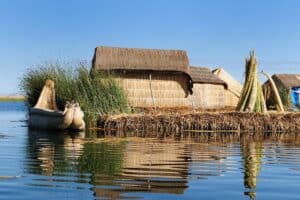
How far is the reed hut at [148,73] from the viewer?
1057 inches

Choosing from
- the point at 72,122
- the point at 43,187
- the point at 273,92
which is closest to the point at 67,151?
the point at 43,187

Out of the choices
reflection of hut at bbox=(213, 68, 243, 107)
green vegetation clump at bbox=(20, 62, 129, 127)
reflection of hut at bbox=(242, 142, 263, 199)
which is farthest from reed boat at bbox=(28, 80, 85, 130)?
reflection of hut at bbox=(213, 68, 243, 107)

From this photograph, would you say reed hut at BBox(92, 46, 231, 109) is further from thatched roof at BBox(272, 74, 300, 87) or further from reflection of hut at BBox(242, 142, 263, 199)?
thatched roof at BBox(272, 74, 300, 87)

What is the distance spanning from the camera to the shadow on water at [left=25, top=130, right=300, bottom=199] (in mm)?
7480

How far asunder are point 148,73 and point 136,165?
17.5 meters

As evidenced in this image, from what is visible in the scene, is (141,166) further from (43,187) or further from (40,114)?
(40,114)

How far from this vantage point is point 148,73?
27.2 metres

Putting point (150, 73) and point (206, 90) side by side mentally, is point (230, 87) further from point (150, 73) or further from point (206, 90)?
point (150, 73)

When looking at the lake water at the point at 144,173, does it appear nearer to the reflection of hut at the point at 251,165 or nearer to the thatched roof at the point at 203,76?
the reflection of hut at the point at 251,165

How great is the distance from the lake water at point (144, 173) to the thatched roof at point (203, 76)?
17.3m

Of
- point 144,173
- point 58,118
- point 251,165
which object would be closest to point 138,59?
point 58,118

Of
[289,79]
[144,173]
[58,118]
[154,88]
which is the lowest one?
[144,173]

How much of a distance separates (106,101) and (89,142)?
7.24m

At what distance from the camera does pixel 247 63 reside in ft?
81.5
